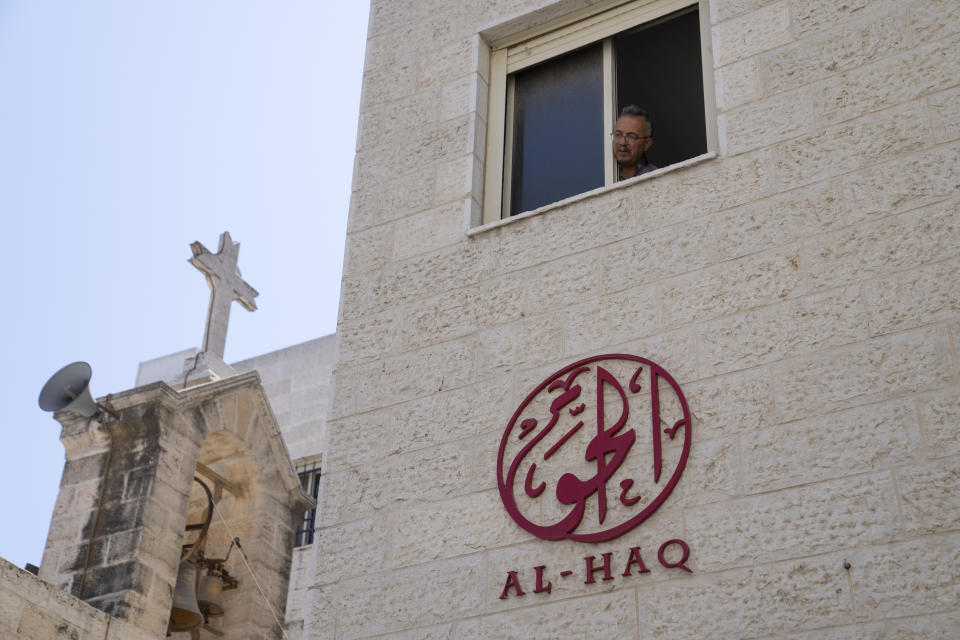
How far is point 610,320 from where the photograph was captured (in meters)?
6.06

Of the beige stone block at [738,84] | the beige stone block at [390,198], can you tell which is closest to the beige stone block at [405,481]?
the beige stone block at [390,198]

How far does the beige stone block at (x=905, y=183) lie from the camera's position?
5547 mm

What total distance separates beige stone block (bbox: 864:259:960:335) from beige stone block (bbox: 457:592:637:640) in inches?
60.1

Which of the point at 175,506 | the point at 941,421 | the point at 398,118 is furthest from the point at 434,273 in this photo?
the point at 175,506

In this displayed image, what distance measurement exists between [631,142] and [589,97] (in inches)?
20.2

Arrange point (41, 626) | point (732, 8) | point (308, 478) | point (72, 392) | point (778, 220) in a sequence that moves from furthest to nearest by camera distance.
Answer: point (308, 478), point (72, 392), point (41, 626), point (732, 8), point (778, 220)

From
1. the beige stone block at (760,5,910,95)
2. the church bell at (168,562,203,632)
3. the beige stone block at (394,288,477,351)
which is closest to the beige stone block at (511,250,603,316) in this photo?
the beige stone block at (394,288,477,351)

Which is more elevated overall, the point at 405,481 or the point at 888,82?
the point at 888,82

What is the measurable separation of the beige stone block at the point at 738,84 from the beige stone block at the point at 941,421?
187 centimetres

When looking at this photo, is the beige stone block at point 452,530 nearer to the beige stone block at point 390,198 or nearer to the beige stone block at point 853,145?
the beige stone block at point 390,198

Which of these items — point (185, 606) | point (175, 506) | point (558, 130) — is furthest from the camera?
point (175, 506)

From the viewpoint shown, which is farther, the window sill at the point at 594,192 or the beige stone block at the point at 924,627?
the window sill at the point at 594,192

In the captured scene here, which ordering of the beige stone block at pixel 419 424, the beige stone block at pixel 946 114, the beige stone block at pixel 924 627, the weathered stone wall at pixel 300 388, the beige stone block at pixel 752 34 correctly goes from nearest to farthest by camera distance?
the beige stone block at pixel 924 627
the beige stone block at pixel 946 114
the beige stone block at pixel 419 424
the beige stone block at pixel 752 34
the weathered stone wall at pixel 300 388

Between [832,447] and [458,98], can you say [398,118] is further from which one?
[832,447]
